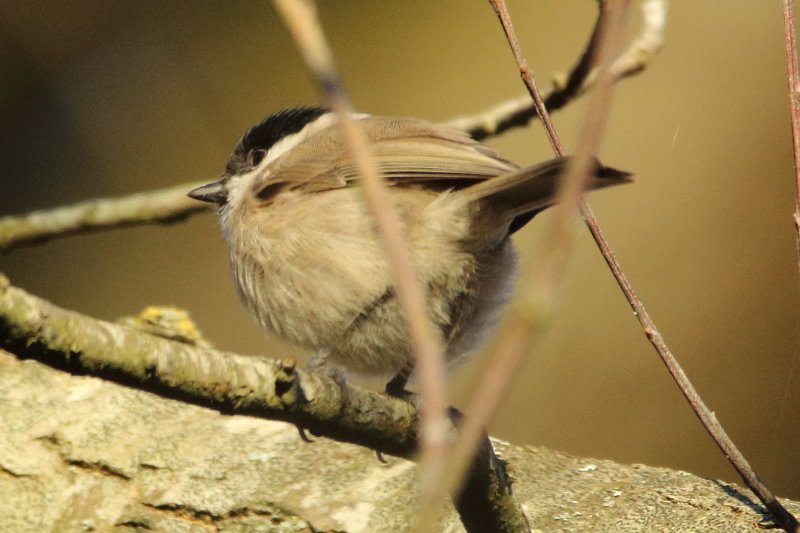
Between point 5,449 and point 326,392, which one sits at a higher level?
point 5,449

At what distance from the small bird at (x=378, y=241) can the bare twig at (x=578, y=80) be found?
0.40m

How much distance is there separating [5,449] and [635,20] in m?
2.70

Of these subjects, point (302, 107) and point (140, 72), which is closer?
point (302, 107)

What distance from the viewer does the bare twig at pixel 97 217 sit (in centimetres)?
333

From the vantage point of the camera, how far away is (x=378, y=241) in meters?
2.79

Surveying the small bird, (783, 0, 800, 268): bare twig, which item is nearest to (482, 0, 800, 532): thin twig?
(783, 0, 800, 268): bare twig

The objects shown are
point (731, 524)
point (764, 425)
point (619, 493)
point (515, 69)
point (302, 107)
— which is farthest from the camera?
point (515, 69)

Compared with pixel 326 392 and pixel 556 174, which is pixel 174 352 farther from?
pixel 556 174

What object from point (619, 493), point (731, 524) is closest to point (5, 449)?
point (619, 493)

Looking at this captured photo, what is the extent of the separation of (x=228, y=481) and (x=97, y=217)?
46.7 inches

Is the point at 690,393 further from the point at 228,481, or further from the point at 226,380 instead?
the point at 228,481

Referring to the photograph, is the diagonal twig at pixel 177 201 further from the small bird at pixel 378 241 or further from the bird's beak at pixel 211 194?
the small bird at pixel 378 241

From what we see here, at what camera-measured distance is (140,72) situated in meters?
4.58

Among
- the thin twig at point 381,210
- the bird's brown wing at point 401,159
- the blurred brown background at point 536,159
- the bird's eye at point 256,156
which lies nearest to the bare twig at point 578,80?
the bird's brown wing at point 401,159
